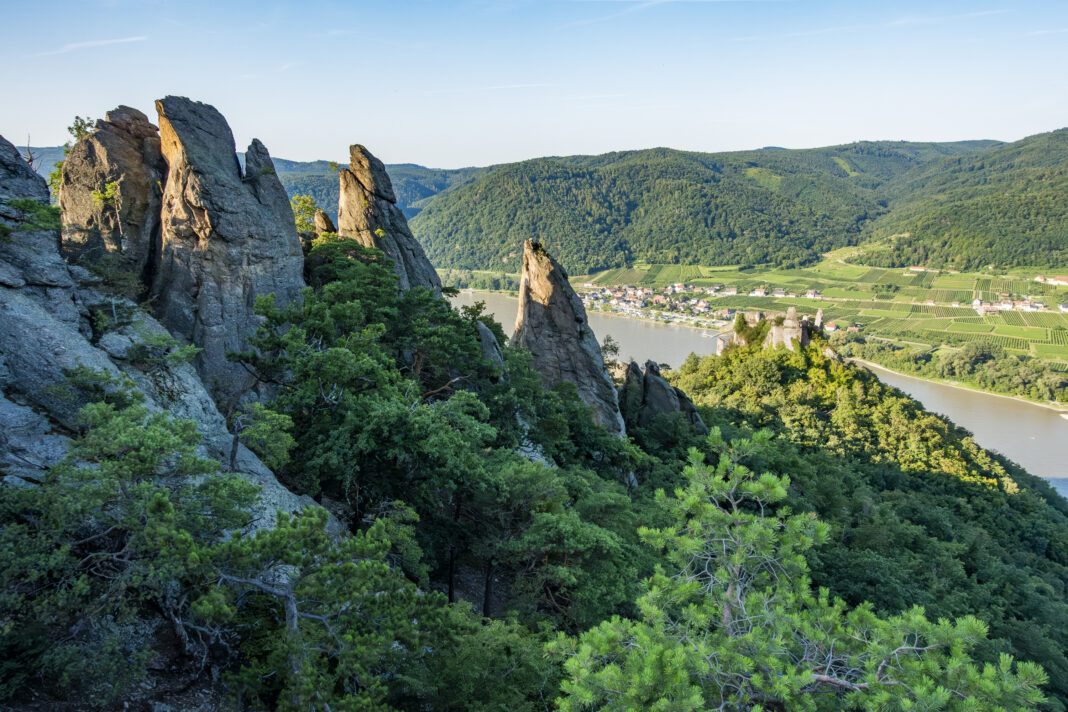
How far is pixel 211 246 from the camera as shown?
15023 mm

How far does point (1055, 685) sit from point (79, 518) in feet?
78.4

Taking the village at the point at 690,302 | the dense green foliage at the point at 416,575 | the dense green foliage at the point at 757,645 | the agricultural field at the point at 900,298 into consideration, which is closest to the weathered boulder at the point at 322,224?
the dense green foliage at the point at 416,575

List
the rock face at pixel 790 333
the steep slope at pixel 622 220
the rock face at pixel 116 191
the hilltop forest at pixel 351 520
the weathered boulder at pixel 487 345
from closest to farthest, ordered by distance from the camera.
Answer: the hilltop forest at pixel 351 520 → the rock face at pixel 116 191 → the weathered boulder at pixel 487 345 → the rock face at pixel 790 333 → the steep slope at pixel 622 220

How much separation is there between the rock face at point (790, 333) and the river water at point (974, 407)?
17.8 meters

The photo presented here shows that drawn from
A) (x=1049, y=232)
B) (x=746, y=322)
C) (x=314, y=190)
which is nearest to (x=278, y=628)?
(x=746, y=322)

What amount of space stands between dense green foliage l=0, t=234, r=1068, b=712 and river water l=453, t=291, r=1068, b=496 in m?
36.2

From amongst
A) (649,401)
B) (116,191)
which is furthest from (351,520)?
(649,401)

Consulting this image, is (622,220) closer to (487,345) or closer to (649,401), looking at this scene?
(649,401)

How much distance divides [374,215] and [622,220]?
16264 centimetres

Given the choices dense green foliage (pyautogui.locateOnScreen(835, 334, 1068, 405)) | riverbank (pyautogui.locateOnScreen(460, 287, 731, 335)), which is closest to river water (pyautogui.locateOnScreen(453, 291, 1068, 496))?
riverbank (pyautogui.locateOnScreen(460, 287, 731, 335))

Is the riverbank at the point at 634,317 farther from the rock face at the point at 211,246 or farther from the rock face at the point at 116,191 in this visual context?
the rock face at the point at 116,191

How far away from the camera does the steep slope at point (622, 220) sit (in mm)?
157750

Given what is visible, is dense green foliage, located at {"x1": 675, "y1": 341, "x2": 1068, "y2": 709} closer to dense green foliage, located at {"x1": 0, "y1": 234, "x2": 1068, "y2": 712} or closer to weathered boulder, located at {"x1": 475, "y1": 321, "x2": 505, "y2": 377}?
dense green foliage, located at {"x1": 0, "y1": 234, "x2": 1068, "y2": 712}

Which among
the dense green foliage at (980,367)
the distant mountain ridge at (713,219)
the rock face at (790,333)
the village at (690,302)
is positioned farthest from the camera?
the distant mountain ridge at (713,219)
